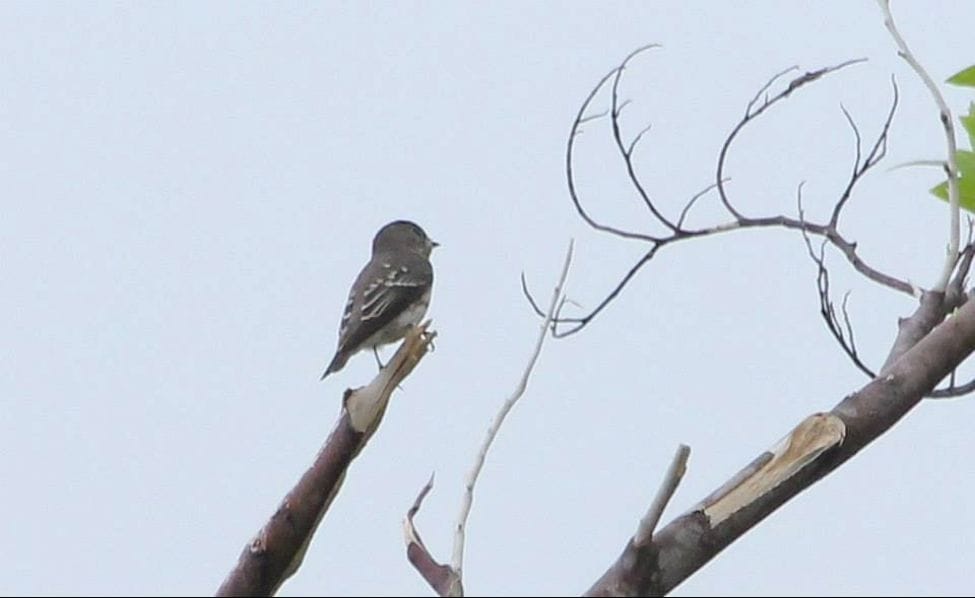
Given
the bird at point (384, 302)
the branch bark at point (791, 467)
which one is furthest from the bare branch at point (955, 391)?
the bird at point (384, 302)

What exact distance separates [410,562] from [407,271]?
175 inches

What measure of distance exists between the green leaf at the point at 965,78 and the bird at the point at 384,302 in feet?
11.7

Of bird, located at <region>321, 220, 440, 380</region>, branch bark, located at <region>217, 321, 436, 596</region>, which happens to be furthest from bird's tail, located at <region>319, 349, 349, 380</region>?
branch bark, located at <region>217, 321, 436, 596</region>

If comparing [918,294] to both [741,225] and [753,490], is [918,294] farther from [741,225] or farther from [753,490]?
[753,490]

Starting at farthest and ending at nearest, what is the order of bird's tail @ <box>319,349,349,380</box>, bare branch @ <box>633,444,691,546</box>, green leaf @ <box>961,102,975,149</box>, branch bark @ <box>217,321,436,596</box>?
bird's tail @ <box>319,349,349,380</box> < green leaf @ <box>961,102,975,149</box> < branch bark @ <box>217,321,436,596</box> < bare branch @ <box>633,444,691,546</box>

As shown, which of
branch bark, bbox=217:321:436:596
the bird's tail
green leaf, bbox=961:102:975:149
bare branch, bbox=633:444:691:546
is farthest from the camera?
the bird's tail

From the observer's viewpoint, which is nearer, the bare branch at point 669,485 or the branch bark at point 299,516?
the bare branch at point 669,485

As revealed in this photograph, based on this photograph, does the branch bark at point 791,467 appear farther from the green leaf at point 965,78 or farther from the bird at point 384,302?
the bird at point 384,302

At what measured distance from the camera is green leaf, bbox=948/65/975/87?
276 cm

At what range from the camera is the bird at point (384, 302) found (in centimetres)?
643

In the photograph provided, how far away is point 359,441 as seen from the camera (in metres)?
2.81

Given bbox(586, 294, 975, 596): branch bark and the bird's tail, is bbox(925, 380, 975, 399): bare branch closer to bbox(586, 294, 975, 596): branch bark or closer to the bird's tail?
bbox(586, 294, 975, 596): branch bark

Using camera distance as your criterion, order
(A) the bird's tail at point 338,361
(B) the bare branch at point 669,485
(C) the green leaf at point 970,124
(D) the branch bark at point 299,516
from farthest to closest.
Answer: (A) the bird's tail at point 338,361 → (C) the green leaf at point 970,124 → (D) the branch bark at point 299,516 → (B) the bare branch at point 669,485

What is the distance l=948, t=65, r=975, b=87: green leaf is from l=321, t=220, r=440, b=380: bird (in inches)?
141
